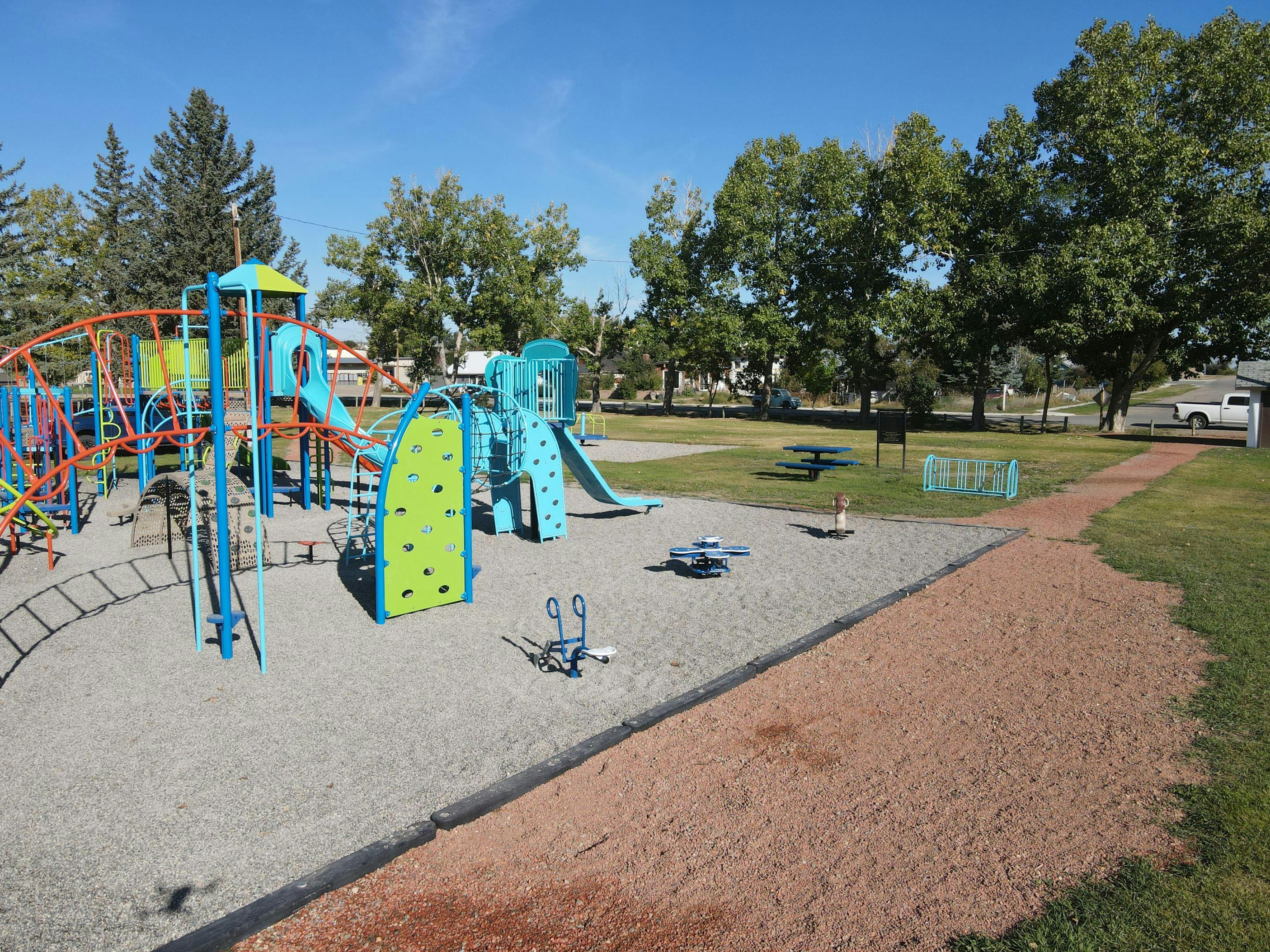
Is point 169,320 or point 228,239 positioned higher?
point 228,239

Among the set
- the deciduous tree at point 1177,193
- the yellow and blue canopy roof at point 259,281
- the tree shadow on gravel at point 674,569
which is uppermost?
the deciduous tree at point 1177,193

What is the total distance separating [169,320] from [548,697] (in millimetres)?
38010

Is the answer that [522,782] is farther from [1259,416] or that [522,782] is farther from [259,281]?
[1259,416]

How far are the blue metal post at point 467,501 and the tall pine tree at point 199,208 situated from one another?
33.6 meters

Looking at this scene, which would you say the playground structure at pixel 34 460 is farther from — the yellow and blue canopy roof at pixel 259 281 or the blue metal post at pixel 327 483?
the blue metal post at pixel 327 483

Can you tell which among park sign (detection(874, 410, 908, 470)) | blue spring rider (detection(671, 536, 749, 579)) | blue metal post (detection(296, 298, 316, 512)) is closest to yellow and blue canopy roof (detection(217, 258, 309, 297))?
blue metal post (detection(296, 298, 316, 512))

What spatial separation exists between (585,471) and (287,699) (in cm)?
672

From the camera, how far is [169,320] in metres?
36.3

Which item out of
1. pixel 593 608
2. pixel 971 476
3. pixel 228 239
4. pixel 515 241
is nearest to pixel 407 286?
pixel 515 241

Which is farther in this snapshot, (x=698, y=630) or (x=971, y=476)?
(x=971, y=476)

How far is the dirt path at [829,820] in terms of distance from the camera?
322 centimetres

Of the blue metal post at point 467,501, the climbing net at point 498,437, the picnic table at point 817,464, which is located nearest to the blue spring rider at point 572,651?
the blue metal post at point 467,501

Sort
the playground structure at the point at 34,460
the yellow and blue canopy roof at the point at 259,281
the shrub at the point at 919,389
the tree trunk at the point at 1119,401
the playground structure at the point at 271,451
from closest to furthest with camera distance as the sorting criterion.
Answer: the playground structure at the point at 271,451 < the playground structure at the point at 34,460 < the yellow and blue canopy roof at the point at 259,281 < the tree trunk at the point at 1119,401 < the shrub at the point at 919,389

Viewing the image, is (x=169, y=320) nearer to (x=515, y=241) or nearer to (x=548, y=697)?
(x=515, y=241)
